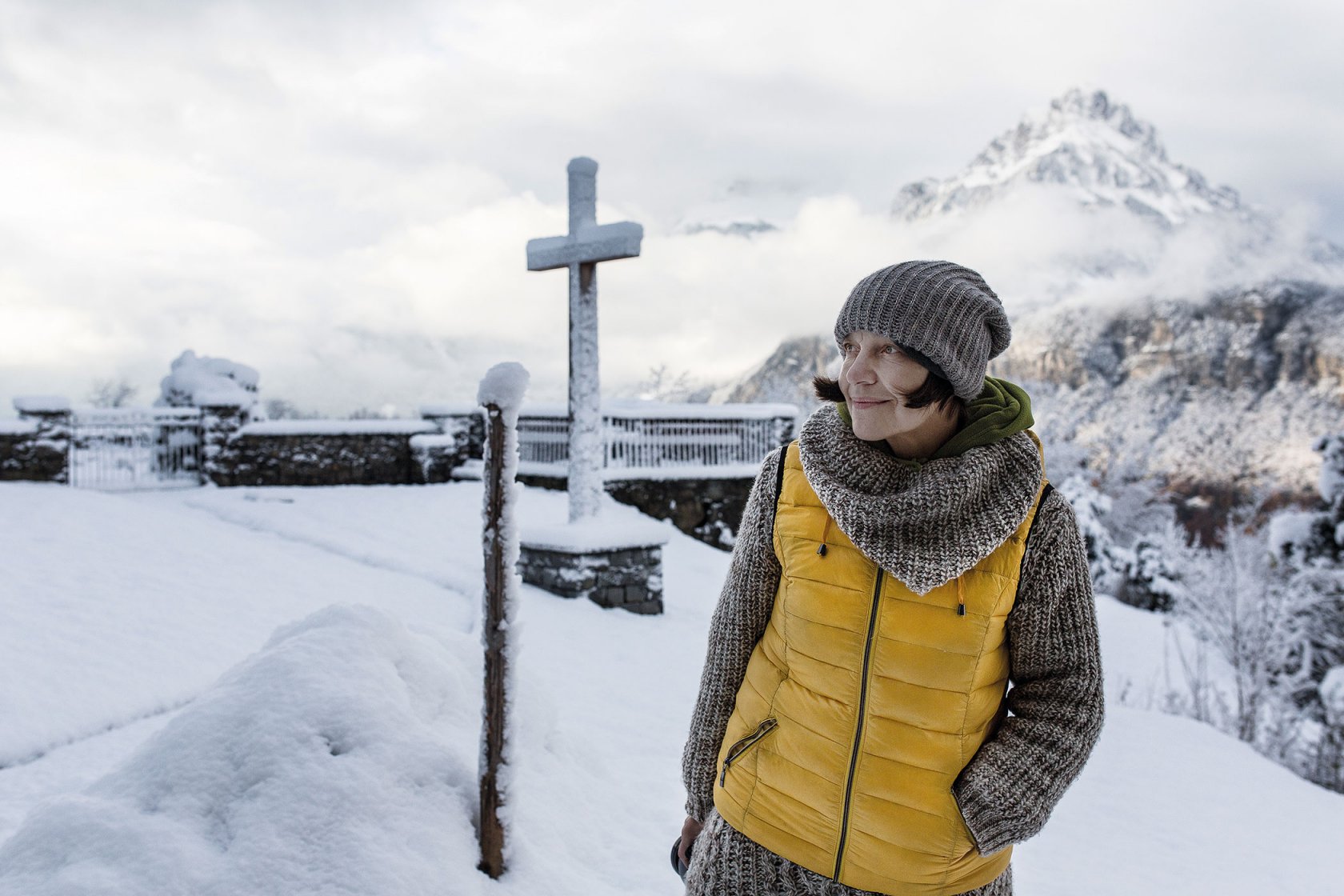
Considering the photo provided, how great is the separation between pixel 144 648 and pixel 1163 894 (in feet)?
19.7

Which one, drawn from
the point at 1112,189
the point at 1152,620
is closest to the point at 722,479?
the point at 1152,620

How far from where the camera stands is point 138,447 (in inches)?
536

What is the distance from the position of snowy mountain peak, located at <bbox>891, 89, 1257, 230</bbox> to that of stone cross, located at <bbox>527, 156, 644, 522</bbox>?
580 ft

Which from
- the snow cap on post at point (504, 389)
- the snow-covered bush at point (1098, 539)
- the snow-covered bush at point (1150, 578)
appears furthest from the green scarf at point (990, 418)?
the snow-covered bush at point (1150, 578)

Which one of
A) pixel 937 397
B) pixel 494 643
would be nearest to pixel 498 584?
pixel 494 643

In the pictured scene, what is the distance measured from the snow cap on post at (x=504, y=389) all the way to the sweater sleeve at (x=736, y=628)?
1058mm

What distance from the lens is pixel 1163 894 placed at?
3693 millimetres

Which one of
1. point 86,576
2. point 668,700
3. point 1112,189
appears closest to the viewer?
point 668,700

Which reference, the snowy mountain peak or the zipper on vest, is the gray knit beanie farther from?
the snowy mountain peak

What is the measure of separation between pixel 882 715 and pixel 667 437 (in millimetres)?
12303

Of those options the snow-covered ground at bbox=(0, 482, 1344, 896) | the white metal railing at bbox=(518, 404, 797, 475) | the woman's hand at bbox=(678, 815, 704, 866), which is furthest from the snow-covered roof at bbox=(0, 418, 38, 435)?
the woman's hand at bbox=(678, 815, 704, 866)

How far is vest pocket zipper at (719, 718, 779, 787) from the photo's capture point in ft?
4.98

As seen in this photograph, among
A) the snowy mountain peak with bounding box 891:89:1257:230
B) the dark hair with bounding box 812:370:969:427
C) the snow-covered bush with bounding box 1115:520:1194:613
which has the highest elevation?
the snowy mountain peak with bounding box 891:89:1257:230

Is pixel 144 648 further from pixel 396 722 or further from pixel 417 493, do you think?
pixel 417 493
